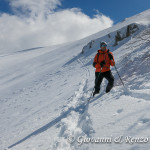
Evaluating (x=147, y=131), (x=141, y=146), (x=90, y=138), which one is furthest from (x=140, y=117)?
(x=90, y=138)

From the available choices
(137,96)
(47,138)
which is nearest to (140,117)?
(137,96)

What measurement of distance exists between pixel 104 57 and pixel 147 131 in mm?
3555

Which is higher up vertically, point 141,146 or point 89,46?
point 89,46

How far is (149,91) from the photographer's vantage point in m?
4.07

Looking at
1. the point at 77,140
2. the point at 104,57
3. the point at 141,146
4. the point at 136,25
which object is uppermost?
the point at 136,25

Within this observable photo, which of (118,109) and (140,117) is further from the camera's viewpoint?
(118,109)

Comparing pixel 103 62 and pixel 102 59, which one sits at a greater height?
pixel 102 59

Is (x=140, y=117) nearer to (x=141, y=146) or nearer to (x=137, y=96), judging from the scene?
(x=141, y=146)

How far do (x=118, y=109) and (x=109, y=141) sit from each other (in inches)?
46.5

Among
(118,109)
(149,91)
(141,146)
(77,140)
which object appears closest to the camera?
(141,146)

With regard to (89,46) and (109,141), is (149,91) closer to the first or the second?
(109,141)

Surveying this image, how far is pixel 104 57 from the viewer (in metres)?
5.68

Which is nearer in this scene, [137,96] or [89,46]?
[137,96]

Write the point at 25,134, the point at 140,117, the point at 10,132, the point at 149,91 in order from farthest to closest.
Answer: the point at 10,132
the point at 25,134
the point at 149,91
the point at 140,117
